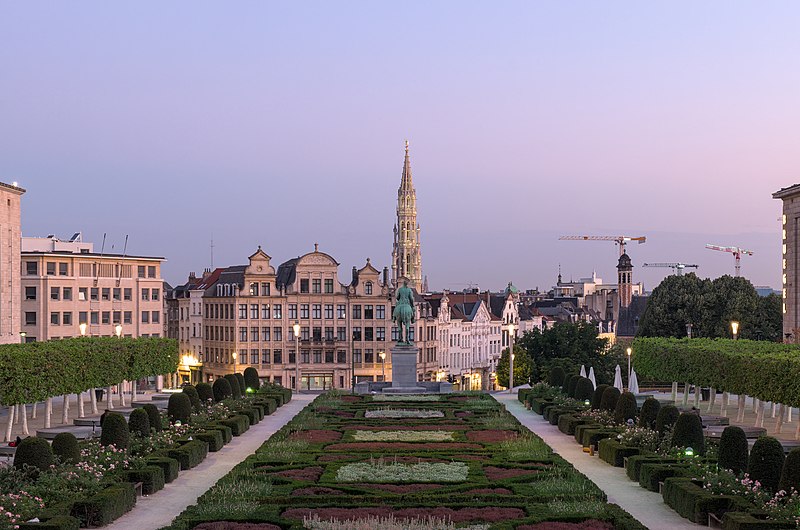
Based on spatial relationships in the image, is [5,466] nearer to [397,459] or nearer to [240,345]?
[397,459]

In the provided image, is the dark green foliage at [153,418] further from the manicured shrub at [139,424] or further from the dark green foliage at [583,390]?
the dark green foliage at [583,390]

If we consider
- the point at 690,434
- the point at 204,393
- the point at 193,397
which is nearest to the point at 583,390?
the point at 204,393

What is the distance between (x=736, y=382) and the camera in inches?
2461

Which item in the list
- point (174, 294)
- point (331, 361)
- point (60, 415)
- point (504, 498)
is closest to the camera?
point (504, 498)

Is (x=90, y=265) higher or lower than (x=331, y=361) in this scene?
higher

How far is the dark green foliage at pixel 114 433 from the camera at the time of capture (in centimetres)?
4134

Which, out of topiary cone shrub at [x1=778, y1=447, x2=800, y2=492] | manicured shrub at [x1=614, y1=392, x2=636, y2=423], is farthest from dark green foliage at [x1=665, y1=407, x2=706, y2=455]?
topiary cone shrub at [x1=778, y1=447, x2=800, y2=492]

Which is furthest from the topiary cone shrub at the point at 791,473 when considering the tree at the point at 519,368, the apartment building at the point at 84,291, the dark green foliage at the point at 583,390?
the apartment building at the point at 84,291

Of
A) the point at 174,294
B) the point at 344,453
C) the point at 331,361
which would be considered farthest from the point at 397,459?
the point at 174,294

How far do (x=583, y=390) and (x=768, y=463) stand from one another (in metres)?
34.7

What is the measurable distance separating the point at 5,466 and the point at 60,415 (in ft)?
127

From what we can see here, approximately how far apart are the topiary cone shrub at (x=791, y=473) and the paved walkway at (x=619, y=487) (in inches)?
95.2

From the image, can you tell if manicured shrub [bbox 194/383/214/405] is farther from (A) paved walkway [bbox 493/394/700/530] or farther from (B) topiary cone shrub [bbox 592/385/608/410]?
(B) topiary cone shrub [bbox 592/385/608/410]

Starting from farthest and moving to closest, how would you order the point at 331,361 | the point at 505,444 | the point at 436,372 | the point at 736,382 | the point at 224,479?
the point at 436,372 < the point at 331,361 < the point at 736,382 < the point at 505,444 < the point at 224,479
